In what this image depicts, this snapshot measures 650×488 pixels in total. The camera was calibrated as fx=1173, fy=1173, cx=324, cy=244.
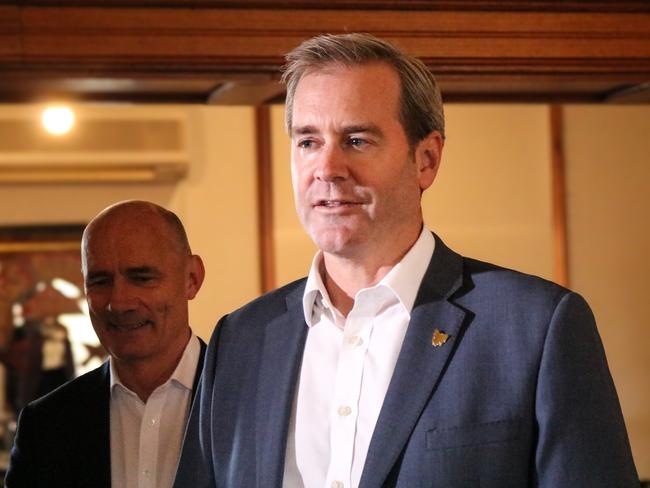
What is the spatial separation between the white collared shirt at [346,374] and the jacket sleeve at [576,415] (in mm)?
214

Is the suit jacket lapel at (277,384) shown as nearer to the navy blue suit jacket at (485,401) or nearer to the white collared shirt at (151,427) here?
the navy blue suit jacket at (485,401)

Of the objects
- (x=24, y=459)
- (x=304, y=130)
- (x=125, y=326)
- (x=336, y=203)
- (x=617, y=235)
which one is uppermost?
(x=617, y=235)

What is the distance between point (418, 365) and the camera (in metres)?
1.52

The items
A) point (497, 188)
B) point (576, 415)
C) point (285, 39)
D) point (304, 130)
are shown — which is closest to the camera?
point (576, 415)

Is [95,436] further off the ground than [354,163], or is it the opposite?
[354,163]

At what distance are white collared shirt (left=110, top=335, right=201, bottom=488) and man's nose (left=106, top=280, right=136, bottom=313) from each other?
133 mm

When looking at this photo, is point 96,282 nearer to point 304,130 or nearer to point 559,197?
point 304,130

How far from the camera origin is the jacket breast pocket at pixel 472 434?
4.79 ft

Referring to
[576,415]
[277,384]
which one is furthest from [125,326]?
[576,415]

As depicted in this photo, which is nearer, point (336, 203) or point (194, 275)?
point (336, 203)

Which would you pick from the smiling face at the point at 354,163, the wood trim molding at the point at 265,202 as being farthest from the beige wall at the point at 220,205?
the smiling face at the point at 354,163

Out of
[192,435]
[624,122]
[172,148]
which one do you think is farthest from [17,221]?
[192,435]

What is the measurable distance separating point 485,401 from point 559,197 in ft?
13.0

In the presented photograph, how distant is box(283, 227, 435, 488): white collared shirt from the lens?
1.53 metres
